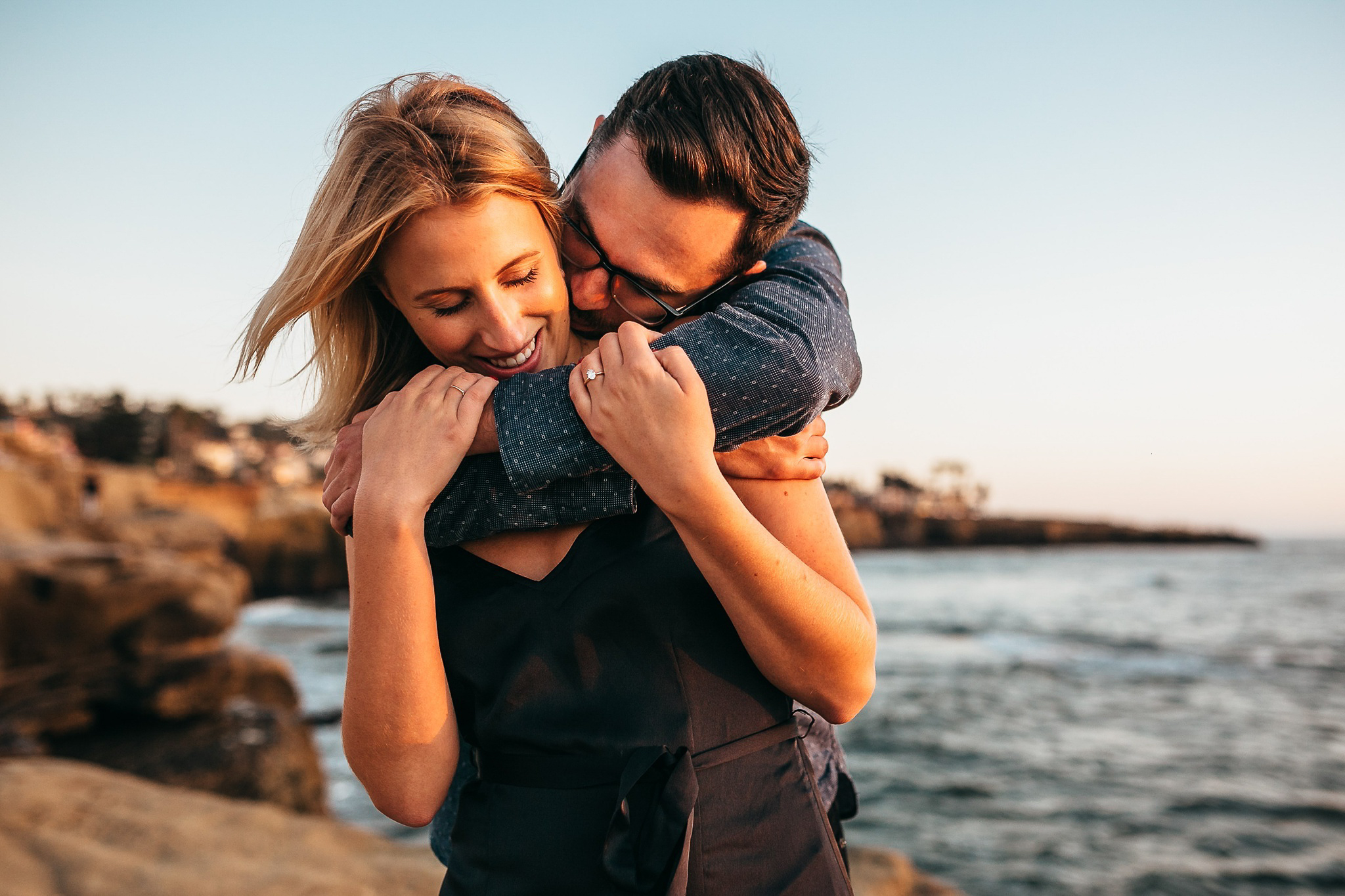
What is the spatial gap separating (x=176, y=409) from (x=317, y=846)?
79637 millimetres

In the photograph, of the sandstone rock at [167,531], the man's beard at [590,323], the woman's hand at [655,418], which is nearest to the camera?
the woman's hand at [655,418]

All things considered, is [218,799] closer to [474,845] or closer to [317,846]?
[317,846]

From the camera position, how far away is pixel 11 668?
8.30 metres

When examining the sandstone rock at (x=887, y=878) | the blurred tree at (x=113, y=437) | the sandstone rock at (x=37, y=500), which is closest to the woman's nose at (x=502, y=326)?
the sandstone rock at (x=887, y=878)

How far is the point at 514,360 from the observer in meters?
1.59

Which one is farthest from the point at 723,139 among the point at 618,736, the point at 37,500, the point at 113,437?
the point at 113,437

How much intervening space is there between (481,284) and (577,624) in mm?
614

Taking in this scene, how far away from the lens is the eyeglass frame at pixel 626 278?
166 cm

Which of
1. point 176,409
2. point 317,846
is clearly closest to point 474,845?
point 317,846

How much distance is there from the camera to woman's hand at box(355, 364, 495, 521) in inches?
49.7

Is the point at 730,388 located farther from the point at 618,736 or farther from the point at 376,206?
the point at 376,206

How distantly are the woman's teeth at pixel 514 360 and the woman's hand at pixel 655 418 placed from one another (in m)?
0.39

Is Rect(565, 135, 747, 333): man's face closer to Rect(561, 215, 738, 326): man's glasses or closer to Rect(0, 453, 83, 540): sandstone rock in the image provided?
Rect(561, 215, 738, 326): man's glasses

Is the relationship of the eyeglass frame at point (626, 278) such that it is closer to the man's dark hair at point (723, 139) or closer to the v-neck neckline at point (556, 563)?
the man's dark hair at point (723, 139)
